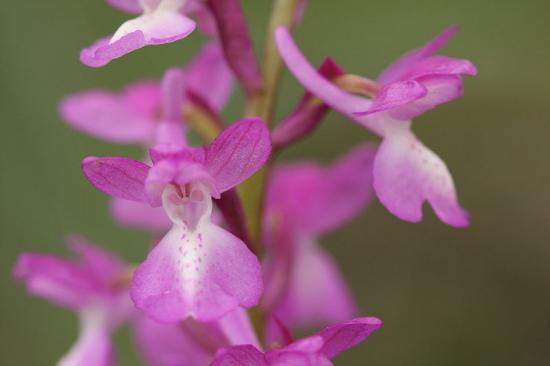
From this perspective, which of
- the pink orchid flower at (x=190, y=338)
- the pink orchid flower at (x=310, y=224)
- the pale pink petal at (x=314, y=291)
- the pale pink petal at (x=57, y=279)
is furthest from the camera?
the pale pink petal at (x=314, y=291)

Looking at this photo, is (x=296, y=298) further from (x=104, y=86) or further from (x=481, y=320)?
(x=104, y=86)

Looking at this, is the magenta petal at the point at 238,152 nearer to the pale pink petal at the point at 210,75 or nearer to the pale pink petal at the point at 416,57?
the pale pink petal at the point at 416,57

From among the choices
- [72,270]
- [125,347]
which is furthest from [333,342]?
[125,347]

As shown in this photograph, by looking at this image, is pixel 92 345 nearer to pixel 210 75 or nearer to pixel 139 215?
pixel 139 215

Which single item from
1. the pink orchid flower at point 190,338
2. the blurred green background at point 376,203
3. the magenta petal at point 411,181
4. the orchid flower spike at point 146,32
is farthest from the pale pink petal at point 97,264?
the blurred green background at point 376,203

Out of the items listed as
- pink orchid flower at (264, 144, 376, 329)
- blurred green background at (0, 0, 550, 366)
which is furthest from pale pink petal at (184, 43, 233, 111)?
blurred green background at (0, 0, 550, 366)

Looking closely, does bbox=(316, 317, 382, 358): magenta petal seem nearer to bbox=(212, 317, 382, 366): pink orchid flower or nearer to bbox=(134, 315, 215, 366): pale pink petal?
bbox=(212, 317, 382, 366): pink orchid flower

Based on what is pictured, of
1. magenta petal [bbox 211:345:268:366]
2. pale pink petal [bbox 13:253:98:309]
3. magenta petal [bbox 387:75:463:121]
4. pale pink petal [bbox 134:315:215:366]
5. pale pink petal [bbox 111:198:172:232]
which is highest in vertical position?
magenta petal [bbox 387:75:463:121]
